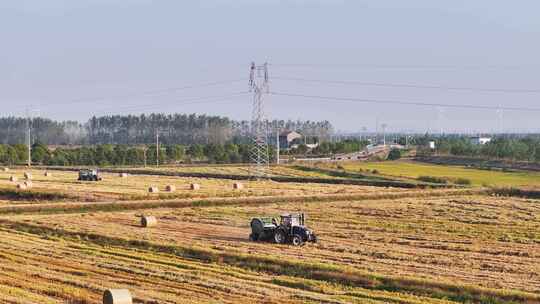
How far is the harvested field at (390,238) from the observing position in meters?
24.9

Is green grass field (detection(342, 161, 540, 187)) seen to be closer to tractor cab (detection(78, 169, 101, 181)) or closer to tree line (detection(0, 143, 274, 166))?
tree line (detection(0, 143, 274, 166))

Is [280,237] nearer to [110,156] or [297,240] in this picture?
[297,240]

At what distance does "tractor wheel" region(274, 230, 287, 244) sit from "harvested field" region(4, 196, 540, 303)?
0.87 meters

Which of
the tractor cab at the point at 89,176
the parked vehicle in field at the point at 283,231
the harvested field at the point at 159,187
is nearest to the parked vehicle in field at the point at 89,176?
the tractor cab at the point at 89,176

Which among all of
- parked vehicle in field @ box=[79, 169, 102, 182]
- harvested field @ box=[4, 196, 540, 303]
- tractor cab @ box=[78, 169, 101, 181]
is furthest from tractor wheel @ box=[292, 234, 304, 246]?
tractor cab @ box=[78, 169, 101, 181]

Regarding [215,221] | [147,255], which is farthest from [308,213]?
[147,255]

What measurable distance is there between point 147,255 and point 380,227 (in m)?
12.8

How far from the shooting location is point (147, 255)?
97.2 feet

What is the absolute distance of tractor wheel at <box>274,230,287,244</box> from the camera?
3319 centimetres

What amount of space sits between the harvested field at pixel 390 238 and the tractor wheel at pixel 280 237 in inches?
34.2

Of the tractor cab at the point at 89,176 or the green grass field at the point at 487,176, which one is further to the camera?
the green grass field at the point at 487,176

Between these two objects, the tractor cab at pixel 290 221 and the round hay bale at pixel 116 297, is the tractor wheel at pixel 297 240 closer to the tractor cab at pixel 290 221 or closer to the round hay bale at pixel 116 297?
the tractor cab at pixel 290 221

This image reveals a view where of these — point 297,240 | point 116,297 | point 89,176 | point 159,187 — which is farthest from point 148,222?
point 89,176

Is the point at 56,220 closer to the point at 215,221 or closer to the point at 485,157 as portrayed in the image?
the point at 215,221
